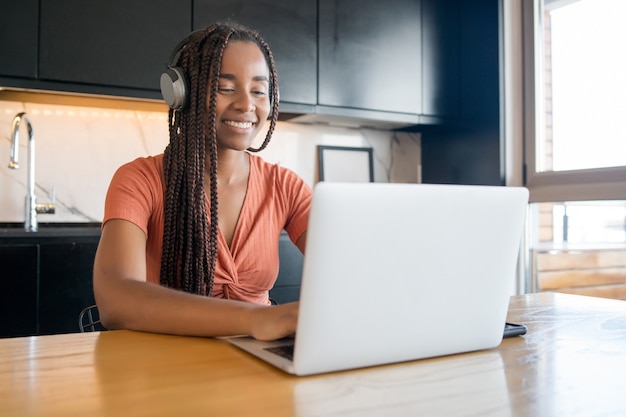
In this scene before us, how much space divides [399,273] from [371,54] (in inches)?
99.4

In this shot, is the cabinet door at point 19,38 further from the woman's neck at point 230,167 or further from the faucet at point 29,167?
the woman's neck at point 230,167

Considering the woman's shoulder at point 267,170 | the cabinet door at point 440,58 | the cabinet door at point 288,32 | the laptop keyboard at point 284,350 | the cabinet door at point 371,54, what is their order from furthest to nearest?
1. the cabinet door at point 440,58
2. the cabinet door at point 371,54
3. the cabinet door at point 288,32
4. the woman's shoulder at point 267,170
5. the laptop keyboard at point 284,350

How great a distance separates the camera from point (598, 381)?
0.76 metres

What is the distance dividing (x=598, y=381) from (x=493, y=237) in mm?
214

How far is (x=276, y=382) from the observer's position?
723mm

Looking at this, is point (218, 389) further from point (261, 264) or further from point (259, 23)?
point (259, 23)

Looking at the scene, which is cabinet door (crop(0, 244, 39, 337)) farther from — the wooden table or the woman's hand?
the woman's hand

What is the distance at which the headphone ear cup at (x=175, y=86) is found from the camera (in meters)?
1.44

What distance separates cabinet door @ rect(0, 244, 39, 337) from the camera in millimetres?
2172

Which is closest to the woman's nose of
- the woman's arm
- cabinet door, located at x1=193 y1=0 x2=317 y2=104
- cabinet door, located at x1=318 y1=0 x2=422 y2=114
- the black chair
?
the woman's arm

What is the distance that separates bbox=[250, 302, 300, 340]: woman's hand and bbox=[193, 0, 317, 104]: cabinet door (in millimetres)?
2070

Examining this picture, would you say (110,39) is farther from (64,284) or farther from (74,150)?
(64,284)

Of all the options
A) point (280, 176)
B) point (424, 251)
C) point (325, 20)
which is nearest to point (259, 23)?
point (325, 20)

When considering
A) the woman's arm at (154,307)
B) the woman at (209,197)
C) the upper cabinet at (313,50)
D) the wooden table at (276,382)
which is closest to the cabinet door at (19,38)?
the upper cabinet at (313,50)
